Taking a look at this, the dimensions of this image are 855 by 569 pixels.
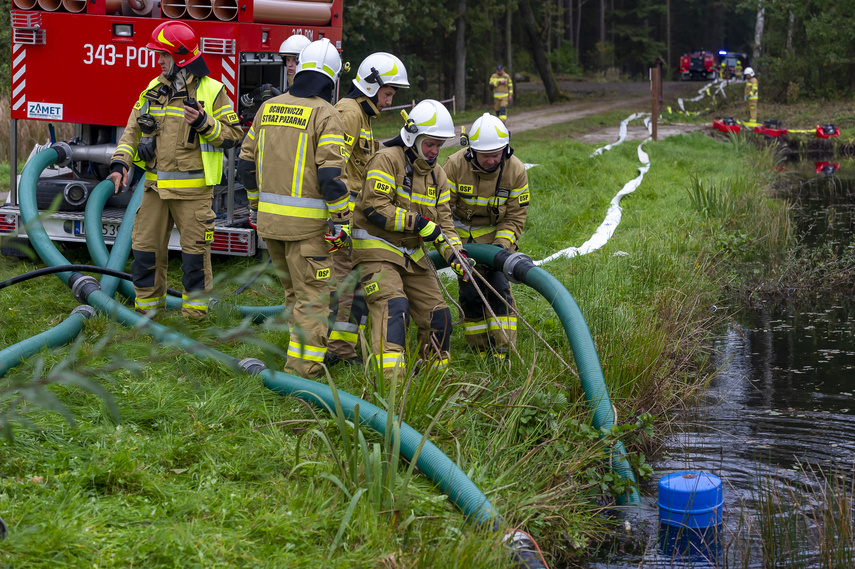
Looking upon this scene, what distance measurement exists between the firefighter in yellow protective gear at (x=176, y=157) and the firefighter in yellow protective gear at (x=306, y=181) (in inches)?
36.0

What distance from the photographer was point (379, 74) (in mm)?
5141

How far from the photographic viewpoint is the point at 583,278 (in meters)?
6.74

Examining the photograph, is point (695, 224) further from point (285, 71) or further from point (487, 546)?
point (487, 546)

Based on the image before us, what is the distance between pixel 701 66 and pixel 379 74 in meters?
40.0

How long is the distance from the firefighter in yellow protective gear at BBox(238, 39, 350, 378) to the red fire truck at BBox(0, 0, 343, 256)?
204cm

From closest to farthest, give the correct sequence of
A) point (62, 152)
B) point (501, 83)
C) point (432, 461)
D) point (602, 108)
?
point (432, 461), point (62, 152), point (501, 83), point (602, 108)

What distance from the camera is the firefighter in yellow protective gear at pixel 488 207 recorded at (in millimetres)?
5305

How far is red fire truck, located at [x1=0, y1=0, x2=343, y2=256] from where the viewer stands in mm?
6785

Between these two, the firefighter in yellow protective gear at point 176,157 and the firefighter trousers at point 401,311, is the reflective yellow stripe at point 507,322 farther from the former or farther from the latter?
the firefighter in yellow protective gear at point 176,157

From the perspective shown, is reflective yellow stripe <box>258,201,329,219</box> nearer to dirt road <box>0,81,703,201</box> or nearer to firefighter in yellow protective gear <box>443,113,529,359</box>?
firefighter in yellow protective gear <box>443,113,529,359</box>

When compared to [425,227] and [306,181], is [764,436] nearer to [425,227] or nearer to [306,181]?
[425,227]

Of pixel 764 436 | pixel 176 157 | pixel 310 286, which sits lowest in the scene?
pixel 764 436

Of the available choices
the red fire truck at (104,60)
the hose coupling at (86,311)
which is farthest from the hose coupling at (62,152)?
the hose coupling at (86,311)

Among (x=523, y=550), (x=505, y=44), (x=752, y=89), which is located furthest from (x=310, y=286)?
(x=505, y=44)
